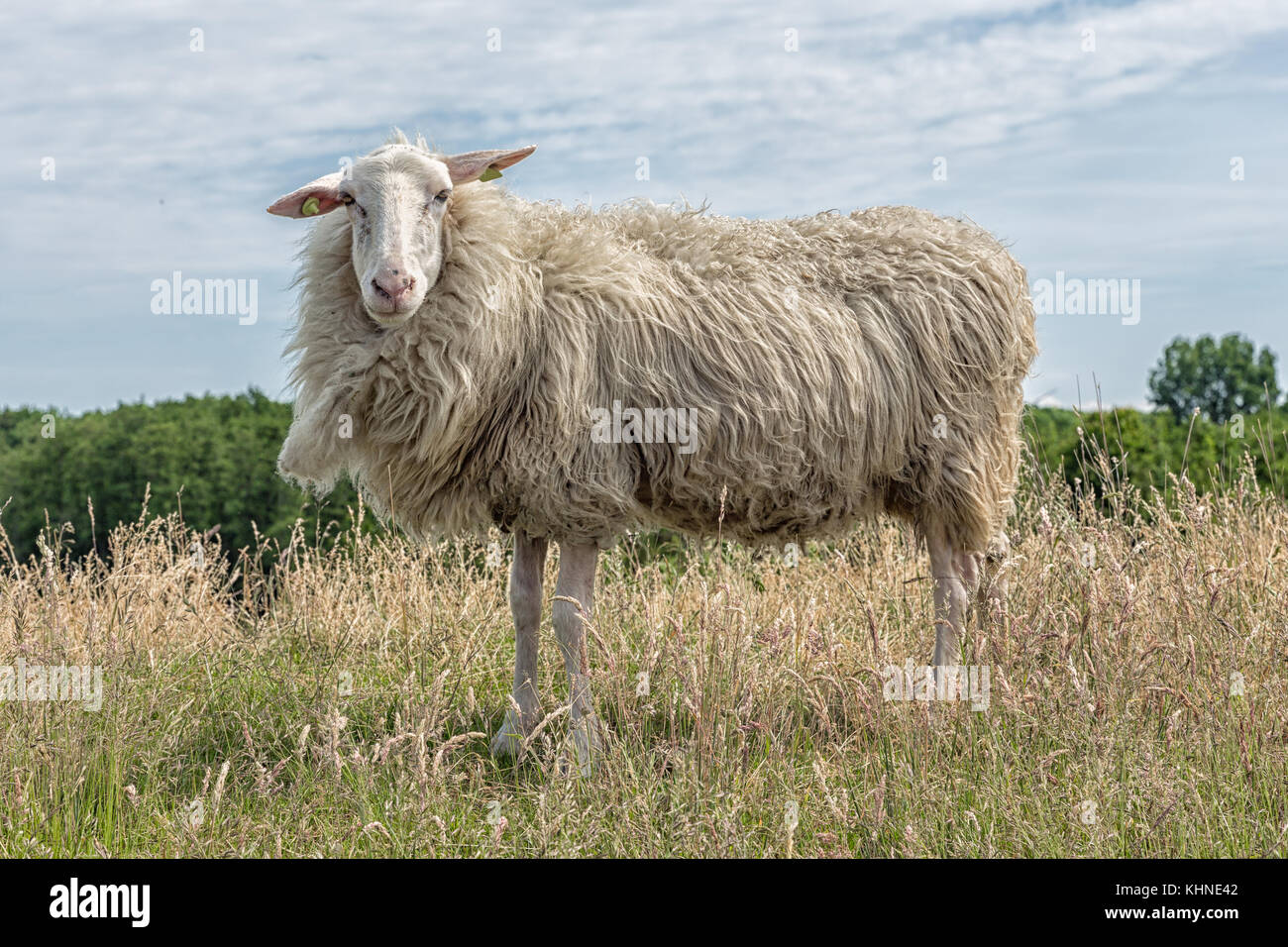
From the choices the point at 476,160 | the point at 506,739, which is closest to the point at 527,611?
the point at 506,739

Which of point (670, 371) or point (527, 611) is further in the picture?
point (527, 611)

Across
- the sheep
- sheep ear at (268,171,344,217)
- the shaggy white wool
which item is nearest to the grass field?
the sheep

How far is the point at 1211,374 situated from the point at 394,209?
2078 inches

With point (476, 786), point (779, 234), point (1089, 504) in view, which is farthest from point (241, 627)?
point (1089, 504)

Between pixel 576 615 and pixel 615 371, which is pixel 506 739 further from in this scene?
pixel 615 371

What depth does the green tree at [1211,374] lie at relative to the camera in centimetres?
4809

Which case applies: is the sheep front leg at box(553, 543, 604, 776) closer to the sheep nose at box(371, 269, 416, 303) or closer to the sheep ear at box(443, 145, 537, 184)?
the sheep nose at box(371, 269, 416, 303)

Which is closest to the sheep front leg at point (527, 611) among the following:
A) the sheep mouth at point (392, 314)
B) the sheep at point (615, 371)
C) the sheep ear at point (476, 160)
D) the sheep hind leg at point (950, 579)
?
the sheep at point (615, 371)

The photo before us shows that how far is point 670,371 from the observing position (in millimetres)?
4898

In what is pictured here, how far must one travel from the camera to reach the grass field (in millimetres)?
3525

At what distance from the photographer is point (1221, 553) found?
19.6 feet

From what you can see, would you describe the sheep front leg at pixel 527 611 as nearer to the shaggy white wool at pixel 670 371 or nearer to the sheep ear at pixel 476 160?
the shaggy white wool at pixel 670 371

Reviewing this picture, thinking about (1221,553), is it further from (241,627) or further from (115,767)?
(241,627)
